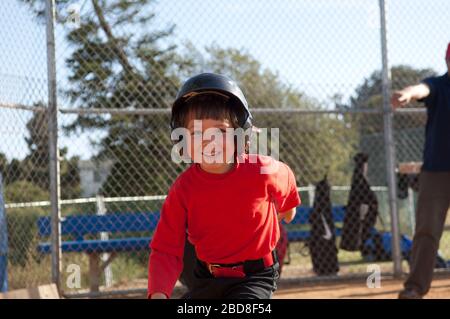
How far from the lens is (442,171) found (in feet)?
17.7

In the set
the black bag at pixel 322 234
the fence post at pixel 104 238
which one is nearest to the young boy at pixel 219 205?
the fence post at pixel 104 238

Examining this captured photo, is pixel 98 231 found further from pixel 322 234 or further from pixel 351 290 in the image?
pixel 351 290

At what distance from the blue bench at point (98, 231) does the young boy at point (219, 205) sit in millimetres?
4324

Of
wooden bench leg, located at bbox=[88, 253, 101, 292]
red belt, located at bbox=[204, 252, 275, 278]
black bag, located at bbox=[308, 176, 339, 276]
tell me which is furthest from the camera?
black bag, located at bbox=[308, 176, 339, 276]

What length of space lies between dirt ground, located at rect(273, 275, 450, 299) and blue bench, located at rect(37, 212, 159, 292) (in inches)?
61.8

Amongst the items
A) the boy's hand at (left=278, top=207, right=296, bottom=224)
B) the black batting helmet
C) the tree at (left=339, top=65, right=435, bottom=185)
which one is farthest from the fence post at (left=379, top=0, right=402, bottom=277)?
the black batting helmet

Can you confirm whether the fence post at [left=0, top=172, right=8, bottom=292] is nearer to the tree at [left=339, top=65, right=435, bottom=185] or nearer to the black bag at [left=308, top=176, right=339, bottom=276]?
the black bag at [left=308, top=176, right=339, bottom=276]

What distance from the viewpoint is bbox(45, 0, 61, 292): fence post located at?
6.50 metres

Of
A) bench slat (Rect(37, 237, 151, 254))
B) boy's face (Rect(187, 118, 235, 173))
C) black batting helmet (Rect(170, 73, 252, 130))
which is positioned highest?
black batting helmet (Rect(170, 73, 252, 130))

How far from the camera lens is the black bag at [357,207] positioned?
799 centimetres

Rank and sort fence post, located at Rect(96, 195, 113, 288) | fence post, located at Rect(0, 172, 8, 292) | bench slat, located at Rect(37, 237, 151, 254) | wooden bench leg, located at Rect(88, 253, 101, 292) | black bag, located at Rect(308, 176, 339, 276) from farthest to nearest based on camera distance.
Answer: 1. black bag, located at Rect(308, 176, 339, 276)
2. fence post, located at Rect(96, 195, 113, 288)
3. wooden bench leg, located at Rect(88, 253, 101, 292)
4. bench slat, located at Rect(37, 237, 151, 254)
5. fence post, located at Rect(0, 172, 8, 292)

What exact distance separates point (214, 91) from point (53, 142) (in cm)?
405

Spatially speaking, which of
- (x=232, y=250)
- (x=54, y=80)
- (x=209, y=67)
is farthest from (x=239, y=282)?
(x=209, y=67)

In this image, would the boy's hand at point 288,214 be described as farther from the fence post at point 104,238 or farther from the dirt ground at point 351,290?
the fence post at point 104,238
